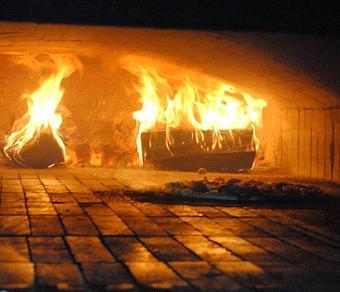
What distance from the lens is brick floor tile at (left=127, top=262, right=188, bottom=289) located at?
168 inches

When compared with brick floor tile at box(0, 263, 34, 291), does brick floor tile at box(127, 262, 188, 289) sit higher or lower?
lower

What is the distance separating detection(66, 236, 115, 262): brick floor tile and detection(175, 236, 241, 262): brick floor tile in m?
0.72

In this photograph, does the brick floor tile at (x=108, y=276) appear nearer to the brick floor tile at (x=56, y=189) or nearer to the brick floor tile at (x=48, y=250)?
the brick floor tile at (x=48, y=250)

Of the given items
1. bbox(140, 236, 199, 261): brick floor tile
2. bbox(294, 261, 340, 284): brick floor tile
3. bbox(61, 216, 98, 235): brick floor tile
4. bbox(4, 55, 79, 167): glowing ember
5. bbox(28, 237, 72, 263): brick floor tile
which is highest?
bbox(4, 55, 79, 167): glowing ember

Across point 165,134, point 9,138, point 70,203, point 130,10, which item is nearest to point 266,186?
point 70,203

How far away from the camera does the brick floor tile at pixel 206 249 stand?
16.9ft

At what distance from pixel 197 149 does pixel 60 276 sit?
9754 millimetres

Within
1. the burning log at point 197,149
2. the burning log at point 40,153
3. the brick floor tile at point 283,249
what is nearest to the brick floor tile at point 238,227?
the brick floor tile at point 283,249

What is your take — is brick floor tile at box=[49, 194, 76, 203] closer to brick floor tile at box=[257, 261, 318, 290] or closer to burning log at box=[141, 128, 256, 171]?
brick floor tile at box=[257, 261, 318, 290]

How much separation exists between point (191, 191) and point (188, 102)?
230 inches

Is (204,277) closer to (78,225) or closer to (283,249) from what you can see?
(283,249)

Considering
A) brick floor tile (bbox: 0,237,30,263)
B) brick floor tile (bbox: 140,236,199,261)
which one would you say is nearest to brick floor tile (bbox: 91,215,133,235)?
brick floor tile (bbox: 140,236,199,261)

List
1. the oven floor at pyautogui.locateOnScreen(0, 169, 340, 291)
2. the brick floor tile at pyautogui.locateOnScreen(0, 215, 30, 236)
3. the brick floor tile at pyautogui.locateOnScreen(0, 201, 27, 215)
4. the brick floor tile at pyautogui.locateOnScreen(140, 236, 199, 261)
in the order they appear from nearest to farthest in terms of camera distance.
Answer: the oven floor at pyautogui.locateOnScreen(0, 169, 340, 291)
the brick floor tile at pyautogui.locateOnScreen(140, 236, 199, 261)
the brick floor tile at pyautogui.locateOnScreen(0, 215, 30, 236)
the brick floor tile at pyautogui.locateOnScreen(0, 201, 27, 215)

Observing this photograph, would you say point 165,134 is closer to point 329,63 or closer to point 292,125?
point 292,125
